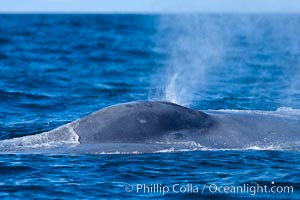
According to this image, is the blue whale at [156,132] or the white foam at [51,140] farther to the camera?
the white foam at [51,140]

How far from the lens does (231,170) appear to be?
46.2ft

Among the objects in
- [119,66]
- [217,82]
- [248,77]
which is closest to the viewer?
[217,82]

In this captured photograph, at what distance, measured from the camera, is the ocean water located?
42.5 feet

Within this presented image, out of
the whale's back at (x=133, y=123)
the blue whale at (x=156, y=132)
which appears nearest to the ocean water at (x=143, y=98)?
the blue whale at (x=156, y=132)

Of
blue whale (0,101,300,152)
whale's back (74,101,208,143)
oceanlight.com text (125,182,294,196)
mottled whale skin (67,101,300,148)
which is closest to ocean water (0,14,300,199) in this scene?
oceanlight.com text (125,182,294,196)

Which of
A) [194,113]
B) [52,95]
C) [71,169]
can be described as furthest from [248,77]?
[71,169]

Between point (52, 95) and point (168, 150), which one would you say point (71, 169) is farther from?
point (52, 95)

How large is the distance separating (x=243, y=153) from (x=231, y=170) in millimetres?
1026

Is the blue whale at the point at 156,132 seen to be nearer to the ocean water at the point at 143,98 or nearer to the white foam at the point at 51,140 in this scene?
the white foam at the point at 51,140

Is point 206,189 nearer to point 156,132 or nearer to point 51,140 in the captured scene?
point 156,132

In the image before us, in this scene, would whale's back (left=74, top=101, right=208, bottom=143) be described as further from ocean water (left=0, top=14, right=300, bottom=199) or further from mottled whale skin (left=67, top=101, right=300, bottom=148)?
ocean water (left=0, top=14, right=300, bottom=199)

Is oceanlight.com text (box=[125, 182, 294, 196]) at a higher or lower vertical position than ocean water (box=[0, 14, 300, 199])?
lower

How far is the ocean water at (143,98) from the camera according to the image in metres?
13.0

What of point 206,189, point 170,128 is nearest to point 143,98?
point 170,128
